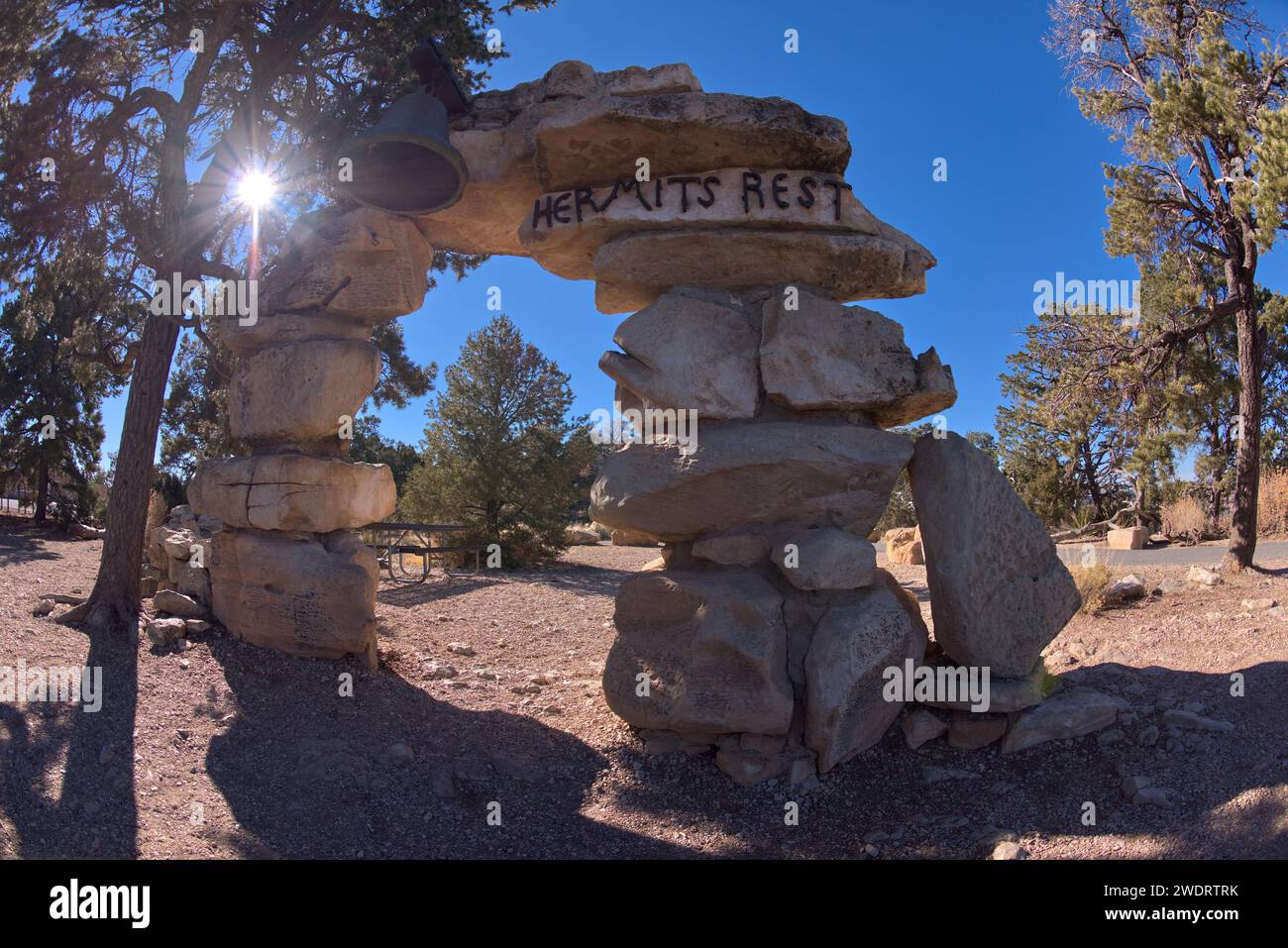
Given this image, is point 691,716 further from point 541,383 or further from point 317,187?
point 541,383

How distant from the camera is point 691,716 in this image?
164 inches

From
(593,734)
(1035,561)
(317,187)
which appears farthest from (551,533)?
(1035,561)

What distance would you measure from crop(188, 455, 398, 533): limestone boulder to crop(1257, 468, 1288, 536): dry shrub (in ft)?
41.4

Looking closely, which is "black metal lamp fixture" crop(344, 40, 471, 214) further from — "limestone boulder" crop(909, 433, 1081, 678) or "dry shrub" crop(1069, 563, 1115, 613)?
"dry shrub" crop(1069, 563, 1115, 613)

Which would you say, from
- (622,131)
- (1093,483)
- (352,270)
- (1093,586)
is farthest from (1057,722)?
(1093,483)

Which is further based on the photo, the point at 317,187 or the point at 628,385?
the point at 317,187

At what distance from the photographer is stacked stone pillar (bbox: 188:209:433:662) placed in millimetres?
5148

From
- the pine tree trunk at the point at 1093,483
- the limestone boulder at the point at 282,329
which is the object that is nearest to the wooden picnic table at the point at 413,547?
the limestone boulder at the point at 282,329

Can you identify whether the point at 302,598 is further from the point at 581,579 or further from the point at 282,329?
the point at 581,579

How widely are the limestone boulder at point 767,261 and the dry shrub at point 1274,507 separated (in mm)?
10382

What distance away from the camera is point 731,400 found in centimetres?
443
